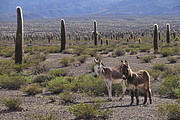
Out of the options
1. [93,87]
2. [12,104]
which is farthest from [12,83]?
[12,104]

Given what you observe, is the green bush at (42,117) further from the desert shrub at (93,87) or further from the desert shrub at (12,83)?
the desert shrub at (12,83)

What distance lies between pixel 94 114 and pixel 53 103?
258cm

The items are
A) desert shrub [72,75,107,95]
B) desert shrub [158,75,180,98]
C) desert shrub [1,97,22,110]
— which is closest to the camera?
desert shrub [1,97,22,110]

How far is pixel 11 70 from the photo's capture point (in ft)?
63.9

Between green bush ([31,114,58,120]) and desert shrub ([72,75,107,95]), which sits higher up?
desert shrub ([72,75,107,95])

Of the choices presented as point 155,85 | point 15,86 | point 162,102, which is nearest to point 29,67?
point 15,86

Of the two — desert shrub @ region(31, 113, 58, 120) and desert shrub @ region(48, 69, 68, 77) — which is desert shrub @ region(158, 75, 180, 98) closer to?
desert shrub @ region(31, 113, 58, 120)

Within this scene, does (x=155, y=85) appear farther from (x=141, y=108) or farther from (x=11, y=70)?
(x=11, y=70)

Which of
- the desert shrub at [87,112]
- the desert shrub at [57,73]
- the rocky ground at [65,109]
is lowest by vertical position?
the rocky ground at [65,109]

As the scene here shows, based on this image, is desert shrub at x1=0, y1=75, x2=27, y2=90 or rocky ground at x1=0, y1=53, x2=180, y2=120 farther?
desert shrub at x1=0, y1=75, x2=27, y2=90

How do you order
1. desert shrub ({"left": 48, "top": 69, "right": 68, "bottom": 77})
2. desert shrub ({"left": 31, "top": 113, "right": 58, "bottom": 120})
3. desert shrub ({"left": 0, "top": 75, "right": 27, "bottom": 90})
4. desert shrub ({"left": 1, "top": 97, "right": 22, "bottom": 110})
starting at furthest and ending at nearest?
1. desert shrub ({"left": 48, "top": 69, "right": 68, "bottom": 77})
2. desert shrub ({"left": 0, "top": 75, "right": 27, "bottom": 90})
3. desert shrub ({"left": 1, "top": 97, "right": 22, "bottom": 110})
4. desert shrub ({"left": 31, "top": 113, "right": 58, "bottom": 120})

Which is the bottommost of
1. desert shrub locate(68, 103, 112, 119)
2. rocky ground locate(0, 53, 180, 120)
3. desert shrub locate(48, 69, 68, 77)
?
rocky ground locate(0, 53, 180, 120)

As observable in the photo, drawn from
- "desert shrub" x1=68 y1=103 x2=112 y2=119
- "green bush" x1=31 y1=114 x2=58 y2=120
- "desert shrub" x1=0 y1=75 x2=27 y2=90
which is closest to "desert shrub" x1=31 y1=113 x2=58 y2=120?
"green bush" x1=31 y1=114 x2=58 y2=120

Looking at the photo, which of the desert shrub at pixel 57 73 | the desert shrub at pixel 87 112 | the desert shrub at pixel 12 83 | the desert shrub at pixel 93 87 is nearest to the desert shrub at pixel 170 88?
the desert shrub at pixel 93 87
